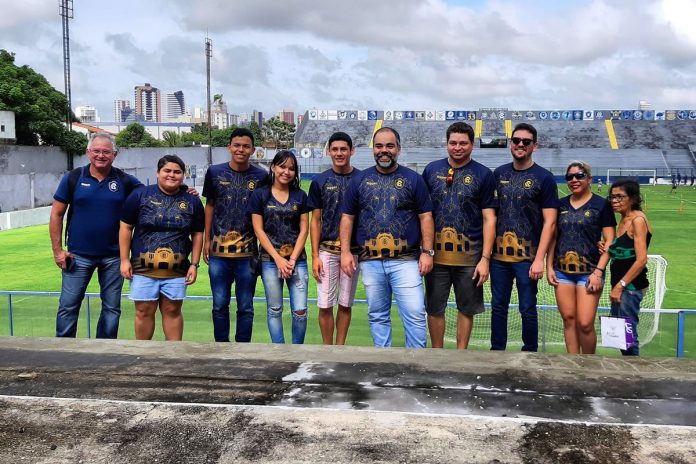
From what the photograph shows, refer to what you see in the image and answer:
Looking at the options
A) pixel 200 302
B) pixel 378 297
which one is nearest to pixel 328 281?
pixel 378 297

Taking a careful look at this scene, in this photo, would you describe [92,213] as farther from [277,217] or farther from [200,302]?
[200,302]

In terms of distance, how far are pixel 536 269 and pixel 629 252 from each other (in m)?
0.85

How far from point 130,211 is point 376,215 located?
6.59 feet

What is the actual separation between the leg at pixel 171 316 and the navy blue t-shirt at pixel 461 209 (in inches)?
86.0

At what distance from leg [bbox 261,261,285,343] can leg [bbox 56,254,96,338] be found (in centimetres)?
148

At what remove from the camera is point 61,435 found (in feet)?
9.71

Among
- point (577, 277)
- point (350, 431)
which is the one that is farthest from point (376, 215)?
point (350, 431)

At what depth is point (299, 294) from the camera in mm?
5402

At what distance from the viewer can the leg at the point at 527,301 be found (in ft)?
17.0

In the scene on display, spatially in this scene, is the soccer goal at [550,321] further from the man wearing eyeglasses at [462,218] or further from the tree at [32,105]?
the tree at [32,105]

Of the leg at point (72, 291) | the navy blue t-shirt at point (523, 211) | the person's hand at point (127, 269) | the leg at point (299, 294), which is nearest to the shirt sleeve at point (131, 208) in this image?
the person's hand at point (127, 269)

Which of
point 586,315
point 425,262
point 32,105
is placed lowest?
point 586,315

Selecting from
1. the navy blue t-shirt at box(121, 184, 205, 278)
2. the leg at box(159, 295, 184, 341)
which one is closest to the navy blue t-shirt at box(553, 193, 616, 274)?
the navy blue t-shirt at box(121, 184, 205, 278)

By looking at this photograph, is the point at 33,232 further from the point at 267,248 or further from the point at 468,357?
the point at 468,357
